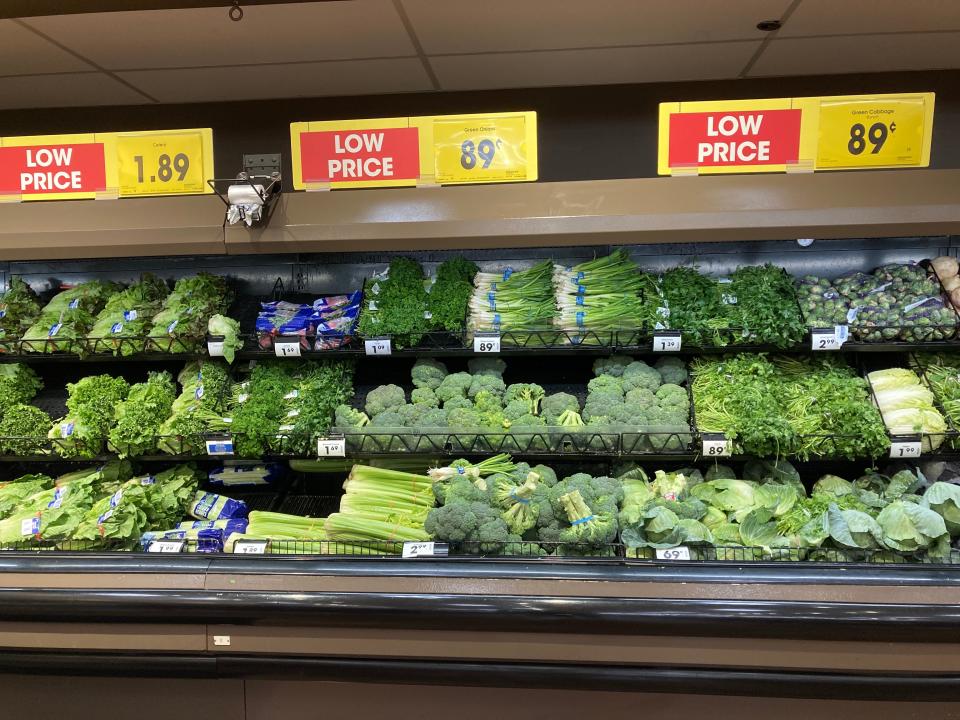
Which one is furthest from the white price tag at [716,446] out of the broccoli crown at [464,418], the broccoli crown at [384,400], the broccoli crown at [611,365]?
the broccoli crown at [384,400]

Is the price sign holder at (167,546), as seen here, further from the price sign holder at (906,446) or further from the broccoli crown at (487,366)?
the price sign holder at (906,446)

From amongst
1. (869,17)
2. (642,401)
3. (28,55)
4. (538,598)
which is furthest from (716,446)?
(28,55)

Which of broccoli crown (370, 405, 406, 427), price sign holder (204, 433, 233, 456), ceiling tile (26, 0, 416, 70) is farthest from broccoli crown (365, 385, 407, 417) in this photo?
ceiling tile (26, 0, 416, 70)

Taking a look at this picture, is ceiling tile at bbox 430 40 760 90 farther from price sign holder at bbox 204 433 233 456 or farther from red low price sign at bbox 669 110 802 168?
price sign holder at bbox 204 433 233 456

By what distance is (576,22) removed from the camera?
85.6 inches

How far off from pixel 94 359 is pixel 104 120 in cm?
115

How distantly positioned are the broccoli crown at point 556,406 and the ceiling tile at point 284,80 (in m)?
1.51

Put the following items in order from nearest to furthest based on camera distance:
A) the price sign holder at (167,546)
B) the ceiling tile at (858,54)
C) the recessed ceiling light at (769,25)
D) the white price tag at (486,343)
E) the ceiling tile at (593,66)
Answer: the recessed ceiling light at (769,25), the ceiling tile at (858,54), the ceiling tile at (593,66), the price sign holder at (167,546), the white price tag at (486,343)

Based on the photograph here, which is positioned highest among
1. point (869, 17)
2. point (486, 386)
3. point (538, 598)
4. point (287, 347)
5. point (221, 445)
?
point (869, 17)

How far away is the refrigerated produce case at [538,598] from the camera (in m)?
2.08

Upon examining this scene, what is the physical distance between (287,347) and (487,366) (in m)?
0.98

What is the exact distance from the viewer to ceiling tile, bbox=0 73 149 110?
267 centimetres

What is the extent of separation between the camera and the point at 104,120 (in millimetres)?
3029

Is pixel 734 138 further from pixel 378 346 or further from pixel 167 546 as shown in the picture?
pixel 167 546
